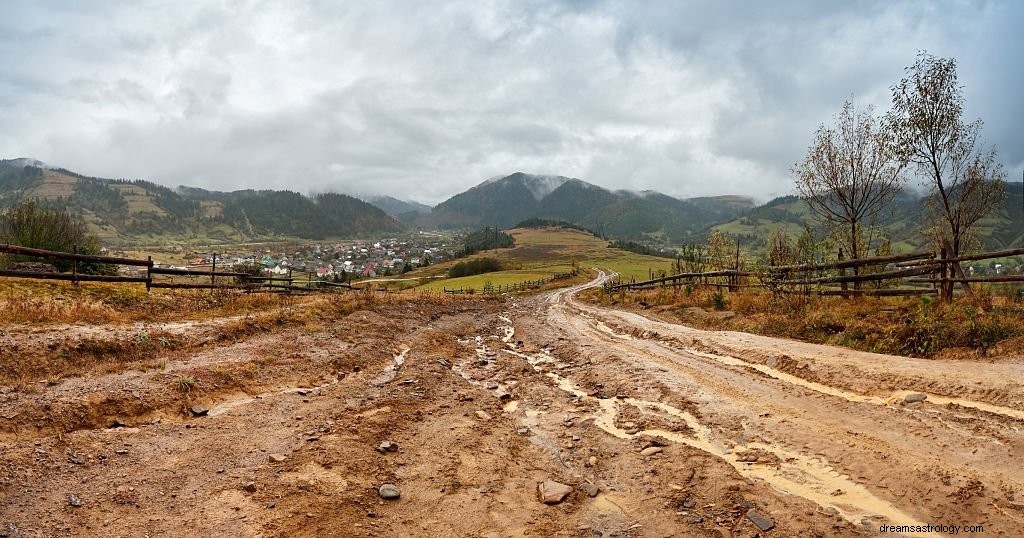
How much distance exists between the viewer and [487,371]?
46.5ft

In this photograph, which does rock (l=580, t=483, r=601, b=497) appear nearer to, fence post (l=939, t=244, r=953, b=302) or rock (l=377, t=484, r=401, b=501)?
rock (l=377, t=484, r=401, b=501)

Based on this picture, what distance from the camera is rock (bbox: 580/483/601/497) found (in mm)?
6155

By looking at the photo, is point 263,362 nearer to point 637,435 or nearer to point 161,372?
point 161,372

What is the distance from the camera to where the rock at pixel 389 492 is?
6.04 meters

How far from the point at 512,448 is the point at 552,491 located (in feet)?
5.46

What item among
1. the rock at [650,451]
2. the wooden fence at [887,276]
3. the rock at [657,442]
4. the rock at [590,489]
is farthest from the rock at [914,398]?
the rock at [590,489]

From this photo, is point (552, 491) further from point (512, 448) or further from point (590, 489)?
point (512, 448)

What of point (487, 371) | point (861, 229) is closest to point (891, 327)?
point (487, 371)

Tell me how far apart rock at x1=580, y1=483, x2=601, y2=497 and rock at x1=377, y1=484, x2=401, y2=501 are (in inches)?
95.2

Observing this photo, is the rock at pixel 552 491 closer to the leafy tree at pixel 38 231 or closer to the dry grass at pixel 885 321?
the dry grass at pixel 885 321

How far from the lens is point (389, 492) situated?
6109 millimetres

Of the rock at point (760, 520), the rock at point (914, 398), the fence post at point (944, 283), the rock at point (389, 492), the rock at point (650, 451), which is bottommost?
the rock at point (389, 492)

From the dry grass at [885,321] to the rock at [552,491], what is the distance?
35.3 ft

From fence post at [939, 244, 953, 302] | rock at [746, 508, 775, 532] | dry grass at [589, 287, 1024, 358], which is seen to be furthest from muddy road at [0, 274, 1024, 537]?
fence post at [939, 244, 953, 302]
